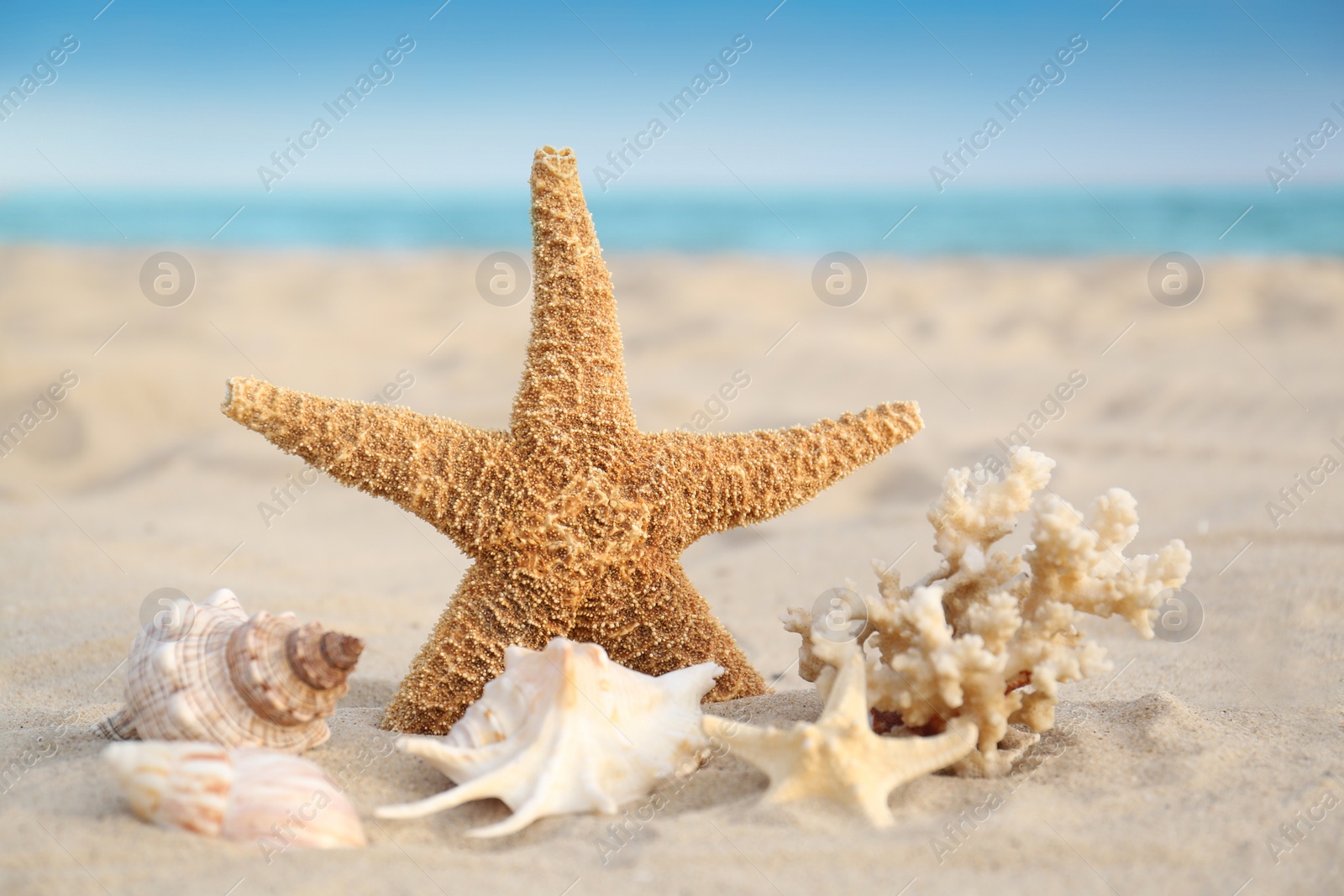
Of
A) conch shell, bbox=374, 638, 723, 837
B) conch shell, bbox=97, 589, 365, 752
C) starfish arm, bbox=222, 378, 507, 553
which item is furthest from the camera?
starfish arm, bbox=222, 378, 507, 553

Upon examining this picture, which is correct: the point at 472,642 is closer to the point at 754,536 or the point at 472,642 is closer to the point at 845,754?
the point at 845,754

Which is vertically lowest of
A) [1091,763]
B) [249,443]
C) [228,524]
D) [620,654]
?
[1091,763]

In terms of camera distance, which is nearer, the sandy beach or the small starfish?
the sandy beach

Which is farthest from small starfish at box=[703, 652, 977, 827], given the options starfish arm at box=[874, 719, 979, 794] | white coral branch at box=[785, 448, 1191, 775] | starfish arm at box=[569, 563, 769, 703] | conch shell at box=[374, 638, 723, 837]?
starfish arm at box=[569, 563, 769, 703]

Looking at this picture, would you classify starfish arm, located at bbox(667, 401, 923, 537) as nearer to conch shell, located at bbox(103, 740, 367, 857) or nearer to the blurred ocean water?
conch shell, located at bbox(103, 740, 367, 857)

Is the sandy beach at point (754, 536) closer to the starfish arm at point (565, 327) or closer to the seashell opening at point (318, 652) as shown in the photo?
the seashell opening at point (318, 652)

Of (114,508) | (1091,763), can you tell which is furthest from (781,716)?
(114,508)

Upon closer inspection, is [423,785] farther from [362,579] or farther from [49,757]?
[362,579]
